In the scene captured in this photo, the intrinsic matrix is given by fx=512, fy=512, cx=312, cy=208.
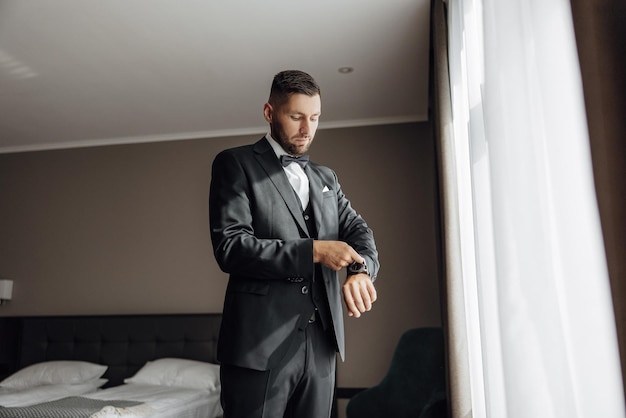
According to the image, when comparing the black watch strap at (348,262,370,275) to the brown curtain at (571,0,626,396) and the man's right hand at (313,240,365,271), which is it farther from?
the brown curtain at (571,0,626,396)

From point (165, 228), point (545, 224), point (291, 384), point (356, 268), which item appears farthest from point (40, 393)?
point (545, 224)

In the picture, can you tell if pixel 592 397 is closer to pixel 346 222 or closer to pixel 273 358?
pixel 273 358

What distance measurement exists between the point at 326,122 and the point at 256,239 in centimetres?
362

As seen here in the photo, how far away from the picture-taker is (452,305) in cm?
235

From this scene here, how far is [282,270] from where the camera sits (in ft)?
3.75

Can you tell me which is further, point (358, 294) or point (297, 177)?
point (297, 177)

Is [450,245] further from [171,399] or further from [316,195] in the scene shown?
[171,399]

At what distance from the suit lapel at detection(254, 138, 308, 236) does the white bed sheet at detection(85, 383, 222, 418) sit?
215cm

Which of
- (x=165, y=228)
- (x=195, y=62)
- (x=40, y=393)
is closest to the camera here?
(x=40, y=393)

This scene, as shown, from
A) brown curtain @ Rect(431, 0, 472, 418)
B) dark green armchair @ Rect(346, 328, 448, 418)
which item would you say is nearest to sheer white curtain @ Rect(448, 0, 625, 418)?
brown curtain @ Rect(431, 0, 472, 418)

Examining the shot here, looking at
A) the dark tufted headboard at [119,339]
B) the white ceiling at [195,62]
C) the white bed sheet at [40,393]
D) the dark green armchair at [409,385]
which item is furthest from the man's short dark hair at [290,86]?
the dark tufted headboard at [119,339]

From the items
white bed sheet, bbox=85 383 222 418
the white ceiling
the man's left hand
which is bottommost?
white bed sheet, bbox=85 383 222 418

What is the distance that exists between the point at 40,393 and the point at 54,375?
0.72 m

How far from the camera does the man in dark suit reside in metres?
1.14
